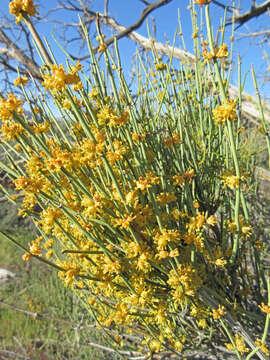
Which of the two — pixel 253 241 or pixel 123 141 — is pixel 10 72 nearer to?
pixel 123 141

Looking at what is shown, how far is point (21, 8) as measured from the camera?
0.55m

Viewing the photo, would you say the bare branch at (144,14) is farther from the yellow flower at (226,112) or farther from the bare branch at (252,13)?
the yellow flower at (226,112)

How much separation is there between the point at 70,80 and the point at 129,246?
42 cm

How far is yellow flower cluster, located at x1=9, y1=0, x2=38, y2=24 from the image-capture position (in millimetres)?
544

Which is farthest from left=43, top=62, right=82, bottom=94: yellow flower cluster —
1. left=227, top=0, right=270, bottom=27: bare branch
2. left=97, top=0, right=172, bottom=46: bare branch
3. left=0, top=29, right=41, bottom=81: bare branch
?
left=227, top=0, right=270, bottom=27: bare branch

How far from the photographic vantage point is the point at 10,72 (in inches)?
163

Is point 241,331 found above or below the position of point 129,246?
below

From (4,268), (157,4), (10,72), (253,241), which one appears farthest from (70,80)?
(4,268)

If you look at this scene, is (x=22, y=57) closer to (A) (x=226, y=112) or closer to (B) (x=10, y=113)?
(B) (x=10, y=113)

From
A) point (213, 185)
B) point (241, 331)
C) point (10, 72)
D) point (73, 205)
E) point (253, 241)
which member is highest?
point (10, 72)

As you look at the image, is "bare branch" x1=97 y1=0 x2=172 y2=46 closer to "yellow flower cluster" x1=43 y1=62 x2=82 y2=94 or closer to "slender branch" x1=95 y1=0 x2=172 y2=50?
"slender branch" x1=95 y1=0 x2=172 y2=50

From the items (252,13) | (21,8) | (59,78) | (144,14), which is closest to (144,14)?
(144,14)

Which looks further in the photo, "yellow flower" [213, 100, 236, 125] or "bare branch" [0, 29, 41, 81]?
"bare branch" [0, 29, 41, 81]

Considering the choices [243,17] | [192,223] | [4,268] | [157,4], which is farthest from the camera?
[4,268]
